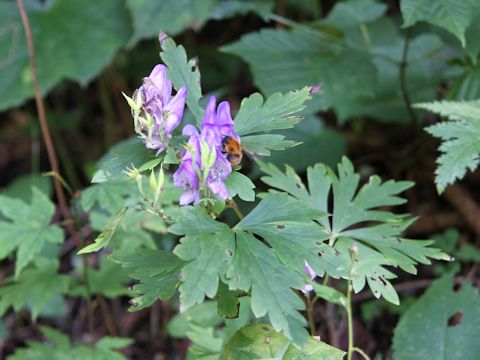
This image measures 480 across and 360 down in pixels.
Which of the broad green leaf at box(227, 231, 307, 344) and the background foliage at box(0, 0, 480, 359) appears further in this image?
the background foliage at box(0, 0, 480, 359)

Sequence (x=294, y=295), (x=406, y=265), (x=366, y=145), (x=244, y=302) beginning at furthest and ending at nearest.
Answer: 1. (x=366, y=145)
2. (x=244, y=302)
3. (x=406, y=265)
4. (x=294, y=295)

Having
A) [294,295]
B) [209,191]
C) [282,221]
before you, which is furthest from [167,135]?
[294,295]

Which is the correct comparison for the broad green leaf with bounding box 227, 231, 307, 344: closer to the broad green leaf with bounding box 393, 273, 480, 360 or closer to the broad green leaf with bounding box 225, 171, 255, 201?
the broad green leaf with bounding box 225, 171, 255, 201

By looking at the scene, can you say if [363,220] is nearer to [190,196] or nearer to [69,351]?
[190,196]

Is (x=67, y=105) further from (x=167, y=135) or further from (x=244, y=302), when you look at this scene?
(x=167, y=135)

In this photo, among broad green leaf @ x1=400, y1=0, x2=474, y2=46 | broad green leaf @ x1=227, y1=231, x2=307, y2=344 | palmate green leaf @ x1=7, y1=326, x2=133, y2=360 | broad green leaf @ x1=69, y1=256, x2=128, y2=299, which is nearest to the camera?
broad green leaf @ x1=227, y1=231, x2=307, y2=344

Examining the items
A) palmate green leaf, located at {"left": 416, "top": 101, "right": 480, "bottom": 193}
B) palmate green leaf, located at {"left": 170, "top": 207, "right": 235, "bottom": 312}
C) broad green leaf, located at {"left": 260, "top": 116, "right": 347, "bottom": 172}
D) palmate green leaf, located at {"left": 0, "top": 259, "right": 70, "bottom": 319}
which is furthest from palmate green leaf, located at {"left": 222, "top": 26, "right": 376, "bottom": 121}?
palmate green leaf, located at {"left": 170, "top": 207, "right": 235, "bottom": 312}

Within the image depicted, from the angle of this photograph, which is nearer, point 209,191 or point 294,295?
point 294,295

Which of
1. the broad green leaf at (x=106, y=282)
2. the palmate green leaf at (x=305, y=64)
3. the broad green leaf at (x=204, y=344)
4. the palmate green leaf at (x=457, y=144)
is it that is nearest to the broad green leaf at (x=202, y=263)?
the broad green leaf at (x=204, y=344)
